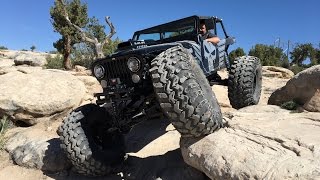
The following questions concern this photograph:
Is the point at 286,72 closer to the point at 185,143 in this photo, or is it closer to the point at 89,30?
the point at 89,30

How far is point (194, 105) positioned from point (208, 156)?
0.62m

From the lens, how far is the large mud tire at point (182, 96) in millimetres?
4438

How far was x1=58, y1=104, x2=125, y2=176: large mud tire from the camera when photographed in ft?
18.0

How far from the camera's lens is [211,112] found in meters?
4.64

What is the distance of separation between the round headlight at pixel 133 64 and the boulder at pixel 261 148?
114 centimetres

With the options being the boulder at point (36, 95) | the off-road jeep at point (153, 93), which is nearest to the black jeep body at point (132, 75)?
the off-road jeep at point (153, 93)

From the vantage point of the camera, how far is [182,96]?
4430 millimetres

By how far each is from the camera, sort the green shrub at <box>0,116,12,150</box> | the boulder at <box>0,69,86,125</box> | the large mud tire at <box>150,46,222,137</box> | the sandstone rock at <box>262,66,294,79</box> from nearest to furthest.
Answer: the large mud tire at <box>150,46,222,137</box>, the green shrub at <box>0,116,12,150</box>, the boulder at <box>0,69,86,125</box>, the sandstone rock at <box>262,66,294,79</box>

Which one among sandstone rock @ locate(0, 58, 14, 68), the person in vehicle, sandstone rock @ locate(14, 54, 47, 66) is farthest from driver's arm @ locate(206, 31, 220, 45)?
sandstone rock @ locate(0, 58, 14, 68)

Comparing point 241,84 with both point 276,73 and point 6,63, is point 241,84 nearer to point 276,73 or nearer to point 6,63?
point 276,73

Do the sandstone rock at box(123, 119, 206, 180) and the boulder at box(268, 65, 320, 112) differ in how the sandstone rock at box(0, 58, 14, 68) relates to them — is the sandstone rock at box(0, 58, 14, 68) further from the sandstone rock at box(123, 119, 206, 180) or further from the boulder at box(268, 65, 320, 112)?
the boulder at box(268, 65, 320, 112)

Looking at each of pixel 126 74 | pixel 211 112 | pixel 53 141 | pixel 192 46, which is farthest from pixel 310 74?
pixel 53 141

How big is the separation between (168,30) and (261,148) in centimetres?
366

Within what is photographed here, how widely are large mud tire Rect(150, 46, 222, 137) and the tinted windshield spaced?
7.45 feet
